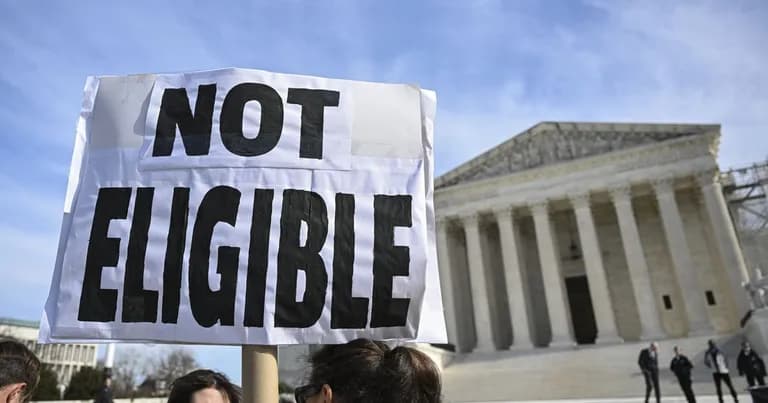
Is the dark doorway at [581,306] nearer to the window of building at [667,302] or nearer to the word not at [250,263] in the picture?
the window of building at [667,302]

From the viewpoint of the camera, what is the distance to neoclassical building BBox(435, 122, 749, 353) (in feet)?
96.4

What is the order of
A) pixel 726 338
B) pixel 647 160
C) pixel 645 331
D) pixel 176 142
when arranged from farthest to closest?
pixel 647 160 < pixel 645 331 < pixel 726 338 < pixel 176 142

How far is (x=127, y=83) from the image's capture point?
2.96m

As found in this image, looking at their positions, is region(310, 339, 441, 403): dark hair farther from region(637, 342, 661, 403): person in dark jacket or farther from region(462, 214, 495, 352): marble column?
region(462, 214, 495, 352): marble column

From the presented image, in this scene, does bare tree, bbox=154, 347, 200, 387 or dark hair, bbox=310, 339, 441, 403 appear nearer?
dark hair, bbox=310, 339, 441, 403

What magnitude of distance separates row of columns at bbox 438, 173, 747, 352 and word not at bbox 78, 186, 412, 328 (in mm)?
30247

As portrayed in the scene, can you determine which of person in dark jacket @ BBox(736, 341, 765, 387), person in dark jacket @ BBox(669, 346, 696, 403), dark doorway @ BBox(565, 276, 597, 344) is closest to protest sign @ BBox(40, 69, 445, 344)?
person in dark jacket @ BBox(669, 346, 696, 403)

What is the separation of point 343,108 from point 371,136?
0.24m

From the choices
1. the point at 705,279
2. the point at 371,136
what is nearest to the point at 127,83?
the point at 371,136

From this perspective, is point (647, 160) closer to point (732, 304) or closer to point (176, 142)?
point (732, 304)

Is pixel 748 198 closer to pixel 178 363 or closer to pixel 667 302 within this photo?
pixel 667 302

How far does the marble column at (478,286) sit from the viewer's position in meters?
32.1

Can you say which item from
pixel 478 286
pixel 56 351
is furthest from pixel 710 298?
pixel 56 351

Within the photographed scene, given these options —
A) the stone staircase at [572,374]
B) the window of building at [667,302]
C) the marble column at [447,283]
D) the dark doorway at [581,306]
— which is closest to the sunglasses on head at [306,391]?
the stone staircase at [572,374]
